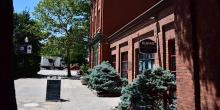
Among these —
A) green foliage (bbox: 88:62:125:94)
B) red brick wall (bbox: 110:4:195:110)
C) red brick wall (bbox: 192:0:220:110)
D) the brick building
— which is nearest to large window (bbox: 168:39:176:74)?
the brick building

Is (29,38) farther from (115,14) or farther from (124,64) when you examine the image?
(124,64)

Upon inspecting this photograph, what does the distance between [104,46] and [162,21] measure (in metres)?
15.1

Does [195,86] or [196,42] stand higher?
[196,42]

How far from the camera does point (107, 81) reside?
21.2 metres

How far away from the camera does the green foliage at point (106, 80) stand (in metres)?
20.9

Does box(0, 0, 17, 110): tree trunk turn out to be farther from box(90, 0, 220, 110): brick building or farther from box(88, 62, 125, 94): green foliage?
box(88, 62, 125, 94): green foliage

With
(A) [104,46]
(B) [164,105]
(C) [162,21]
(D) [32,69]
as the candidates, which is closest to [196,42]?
(B) [164,105]

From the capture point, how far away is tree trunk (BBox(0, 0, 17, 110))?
5496mm

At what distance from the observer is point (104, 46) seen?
29.7 m

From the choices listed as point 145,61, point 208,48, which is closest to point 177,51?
point 208,48

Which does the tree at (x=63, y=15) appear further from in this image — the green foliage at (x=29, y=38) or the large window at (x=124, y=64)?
the large window at (x=124, y=64)

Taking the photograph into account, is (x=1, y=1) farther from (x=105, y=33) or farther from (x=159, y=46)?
(x=105, y=33)

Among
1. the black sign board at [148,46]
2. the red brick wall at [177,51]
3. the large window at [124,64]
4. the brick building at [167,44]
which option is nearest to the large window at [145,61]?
the brick building at [167,44]

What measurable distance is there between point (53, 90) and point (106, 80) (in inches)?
160
